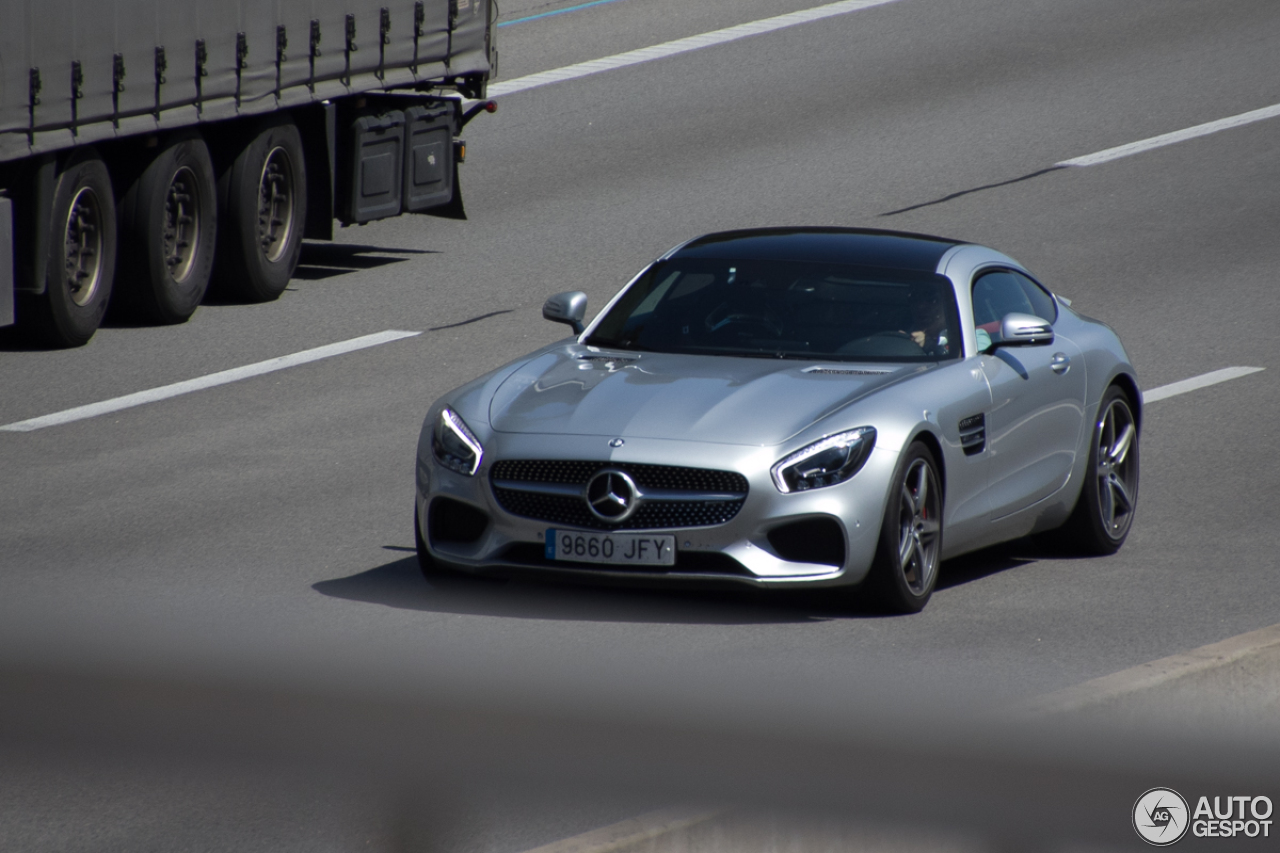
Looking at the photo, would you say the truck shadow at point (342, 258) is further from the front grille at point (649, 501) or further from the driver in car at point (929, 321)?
the front grille at point (649, 501)

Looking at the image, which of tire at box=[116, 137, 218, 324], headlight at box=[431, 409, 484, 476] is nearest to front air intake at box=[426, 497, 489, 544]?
headlight at box=[431, 409, 484, 476]

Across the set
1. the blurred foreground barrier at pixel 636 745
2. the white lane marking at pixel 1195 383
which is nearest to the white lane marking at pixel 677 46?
the white lane marking at pixel 1195 383

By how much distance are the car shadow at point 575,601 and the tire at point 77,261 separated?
19.7 ft

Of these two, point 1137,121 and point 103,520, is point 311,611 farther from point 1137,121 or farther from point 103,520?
point 1137,121

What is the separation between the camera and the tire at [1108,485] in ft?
29.8

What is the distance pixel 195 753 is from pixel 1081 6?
86.9ft

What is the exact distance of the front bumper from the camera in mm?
7566

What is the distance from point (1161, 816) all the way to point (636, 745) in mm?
721

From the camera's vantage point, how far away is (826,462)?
7637mm

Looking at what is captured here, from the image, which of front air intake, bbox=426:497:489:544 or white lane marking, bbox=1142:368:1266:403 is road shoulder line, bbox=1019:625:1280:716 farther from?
white lane marking, bbox=1142:368:1266:403

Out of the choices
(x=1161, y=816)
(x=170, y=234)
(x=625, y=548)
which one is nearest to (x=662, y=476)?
(x=625, y=548)

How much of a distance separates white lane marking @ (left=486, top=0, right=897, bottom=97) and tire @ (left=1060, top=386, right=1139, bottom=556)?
46.7 feet

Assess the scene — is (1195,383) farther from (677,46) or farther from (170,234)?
(677,46)

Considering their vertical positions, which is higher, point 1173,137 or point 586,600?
point 1173,137
